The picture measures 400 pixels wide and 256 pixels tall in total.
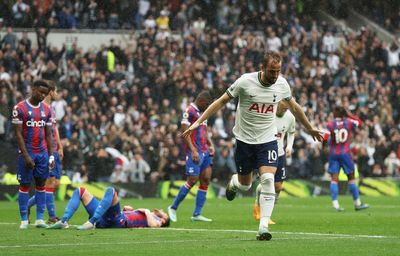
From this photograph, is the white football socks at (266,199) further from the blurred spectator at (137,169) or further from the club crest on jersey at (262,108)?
the blurred spectator at (137,169)

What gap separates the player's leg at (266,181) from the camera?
14766mm

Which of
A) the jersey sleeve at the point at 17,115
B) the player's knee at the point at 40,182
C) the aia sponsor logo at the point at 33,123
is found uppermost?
the jersey sleeve at the point at 17,115

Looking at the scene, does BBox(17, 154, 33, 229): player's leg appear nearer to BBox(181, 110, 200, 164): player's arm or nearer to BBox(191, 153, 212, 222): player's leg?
BBox(181, 110, 200, 164): player's arm

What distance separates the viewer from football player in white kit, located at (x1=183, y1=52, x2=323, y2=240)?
14984 millimetres

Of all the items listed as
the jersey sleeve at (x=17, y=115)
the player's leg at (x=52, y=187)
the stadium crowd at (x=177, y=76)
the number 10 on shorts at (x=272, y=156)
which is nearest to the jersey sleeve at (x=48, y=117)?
the jersey sleeve at (x=17, y=115)

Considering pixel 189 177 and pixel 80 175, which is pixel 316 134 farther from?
pixel 80 175

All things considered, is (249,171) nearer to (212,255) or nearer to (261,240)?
(261,240)

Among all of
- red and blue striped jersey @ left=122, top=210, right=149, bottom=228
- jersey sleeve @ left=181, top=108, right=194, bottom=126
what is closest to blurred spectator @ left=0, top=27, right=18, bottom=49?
jersey sleeve @ left=181, top=108, right=194, bottom=126

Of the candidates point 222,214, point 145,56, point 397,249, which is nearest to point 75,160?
point 145,56

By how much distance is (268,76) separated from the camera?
1497cm

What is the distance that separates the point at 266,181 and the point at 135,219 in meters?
2.99

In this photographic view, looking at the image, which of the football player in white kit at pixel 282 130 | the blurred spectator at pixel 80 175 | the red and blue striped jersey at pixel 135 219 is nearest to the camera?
the red and blue striped jersey at pixel 135 219

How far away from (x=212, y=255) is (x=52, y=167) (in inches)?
256

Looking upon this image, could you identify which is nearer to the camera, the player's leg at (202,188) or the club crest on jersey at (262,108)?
the club crest on jersey at (262,108)
